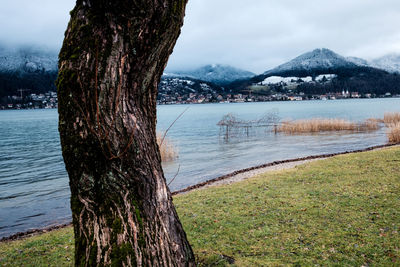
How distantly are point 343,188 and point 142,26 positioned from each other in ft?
29.0

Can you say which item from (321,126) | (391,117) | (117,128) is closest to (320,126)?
(321,126)

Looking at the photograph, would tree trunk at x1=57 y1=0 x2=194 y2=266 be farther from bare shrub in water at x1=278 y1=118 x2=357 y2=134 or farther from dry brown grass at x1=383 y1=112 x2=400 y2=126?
dry brown grass at x1=383 y1=112 x2=400 y2=126

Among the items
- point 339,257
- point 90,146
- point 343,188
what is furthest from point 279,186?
point 90,146

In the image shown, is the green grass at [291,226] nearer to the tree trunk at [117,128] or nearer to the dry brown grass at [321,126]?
the tree trunk at [117,128]

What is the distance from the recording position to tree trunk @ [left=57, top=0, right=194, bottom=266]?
3189mm

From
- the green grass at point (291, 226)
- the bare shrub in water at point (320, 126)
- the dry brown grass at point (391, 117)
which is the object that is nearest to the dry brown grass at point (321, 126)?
the bare shrub in water at point (320, 126)

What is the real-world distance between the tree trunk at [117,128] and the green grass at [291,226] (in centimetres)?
194

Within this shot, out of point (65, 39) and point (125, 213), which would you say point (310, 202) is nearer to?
point (125, 213)

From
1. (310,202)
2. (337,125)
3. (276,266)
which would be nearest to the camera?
(276,266)

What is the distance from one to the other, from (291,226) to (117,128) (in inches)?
204

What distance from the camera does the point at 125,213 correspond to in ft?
11.3

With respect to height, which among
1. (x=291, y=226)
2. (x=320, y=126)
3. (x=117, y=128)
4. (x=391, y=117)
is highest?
(x=117, y=128)

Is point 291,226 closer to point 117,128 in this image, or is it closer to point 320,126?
point 117,128

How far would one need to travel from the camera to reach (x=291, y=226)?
6926mm
